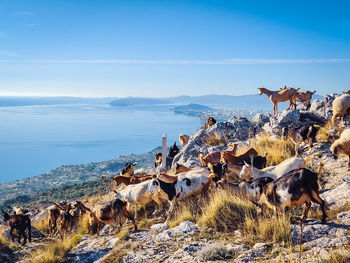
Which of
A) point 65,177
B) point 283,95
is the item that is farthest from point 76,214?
point 65,177

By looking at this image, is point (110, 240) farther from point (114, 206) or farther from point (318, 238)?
point (318, 238)

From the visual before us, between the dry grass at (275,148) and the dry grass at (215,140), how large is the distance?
9.92ft

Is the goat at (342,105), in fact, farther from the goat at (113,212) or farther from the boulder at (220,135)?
the goat at (113,212)

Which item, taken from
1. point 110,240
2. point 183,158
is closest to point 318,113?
point 183,158

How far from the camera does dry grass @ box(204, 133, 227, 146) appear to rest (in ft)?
53.8

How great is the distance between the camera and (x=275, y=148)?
11516 mm

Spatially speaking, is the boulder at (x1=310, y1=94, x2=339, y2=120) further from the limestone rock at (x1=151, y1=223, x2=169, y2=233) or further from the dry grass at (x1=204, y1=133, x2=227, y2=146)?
the limestone rock at (x1=151, y1=223, x2=169, y2=233)

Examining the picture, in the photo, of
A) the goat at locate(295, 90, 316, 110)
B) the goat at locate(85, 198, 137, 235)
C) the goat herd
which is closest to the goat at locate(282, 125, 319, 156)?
the goat herd

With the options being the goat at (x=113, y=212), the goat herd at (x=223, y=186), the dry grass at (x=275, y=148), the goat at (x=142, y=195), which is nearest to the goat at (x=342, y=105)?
the goat herd at (x=223, y=186)

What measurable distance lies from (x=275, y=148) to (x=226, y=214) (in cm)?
600

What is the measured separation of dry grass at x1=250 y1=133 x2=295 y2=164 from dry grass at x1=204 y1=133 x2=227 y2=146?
3.02 metres

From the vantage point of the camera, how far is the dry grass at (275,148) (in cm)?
1077

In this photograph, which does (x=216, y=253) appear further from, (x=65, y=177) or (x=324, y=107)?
(x=65, y=177)

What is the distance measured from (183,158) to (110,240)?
8.70 m
